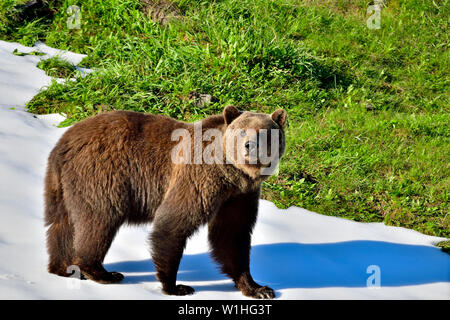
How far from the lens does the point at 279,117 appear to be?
4.83 metres

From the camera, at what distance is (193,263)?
527cm

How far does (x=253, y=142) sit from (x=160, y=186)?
34.8 inches

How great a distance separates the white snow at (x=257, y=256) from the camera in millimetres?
4461

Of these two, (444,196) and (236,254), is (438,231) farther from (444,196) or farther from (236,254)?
(236,254)

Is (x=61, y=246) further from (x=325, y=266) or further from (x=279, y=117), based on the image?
(x=325, y=266)

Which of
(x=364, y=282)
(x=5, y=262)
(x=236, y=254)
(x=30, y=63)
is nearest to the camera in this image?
(x=5, y=262)

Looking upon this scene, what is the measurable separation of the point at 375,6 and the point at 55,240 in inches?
352

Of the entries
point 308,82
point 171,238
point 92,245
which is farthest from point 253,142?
point 308,82

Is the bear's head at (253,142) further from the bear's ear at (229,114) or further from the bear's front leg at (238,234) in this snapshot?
the bear's front leg at (238,234)

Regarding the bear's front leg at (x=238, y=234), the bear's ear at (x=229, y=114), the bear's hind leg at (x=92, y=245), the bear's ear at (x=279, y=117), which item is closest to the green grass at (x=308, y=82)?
the bear's front leg at (x=238, y=234)

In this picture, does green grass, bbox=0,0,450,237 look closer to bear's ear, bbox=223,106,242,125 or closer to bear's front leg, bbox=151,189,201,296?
bear's ear, bbox=223,106,242,125

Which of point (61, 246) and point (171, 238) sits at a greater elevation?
point (171, 238)

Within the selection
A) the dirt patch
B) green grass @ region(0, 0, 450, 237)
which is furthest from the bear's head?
the dirt patch

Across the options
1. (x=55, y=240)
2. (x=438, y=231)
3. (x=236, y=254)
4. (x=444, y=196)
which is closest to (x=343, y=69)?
(x=444, y=196)
